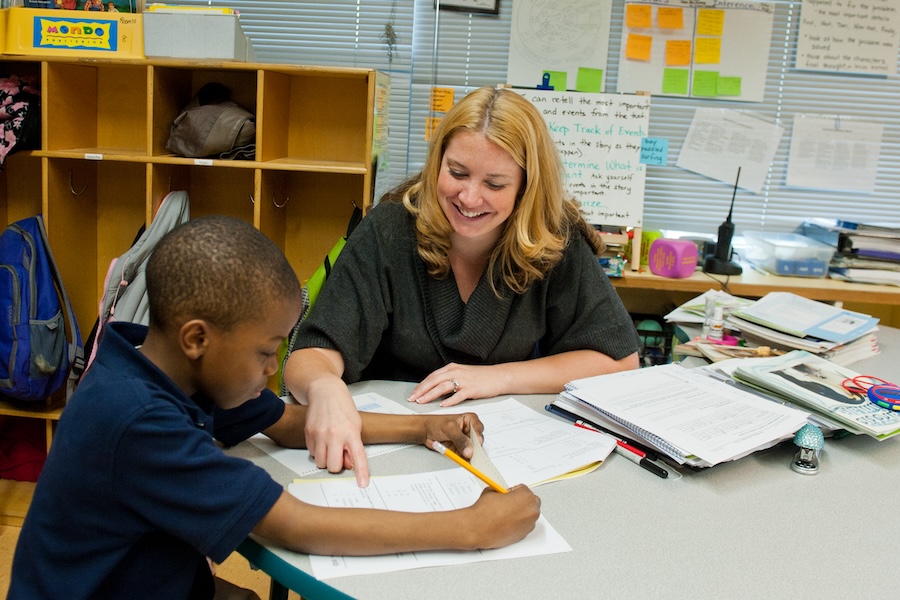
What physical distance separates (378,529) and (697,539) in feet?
1.36

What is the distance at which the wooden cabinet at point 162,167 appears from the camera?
8.36 feet

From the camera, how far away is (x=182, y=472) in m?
0.84

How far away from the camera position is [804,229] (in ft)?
10.4

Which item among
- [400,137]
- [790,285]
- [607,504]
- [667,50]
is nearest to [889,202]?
[790,285]

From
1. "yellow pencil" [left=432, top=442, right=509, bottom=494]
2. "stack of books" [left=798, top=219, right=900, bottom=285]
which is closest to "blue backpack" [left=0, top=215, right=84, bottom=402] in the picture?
"yellow pencil" [left=432, top=442, right=509, bottom=494]

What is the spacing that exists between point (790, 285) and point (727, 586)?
2120 mm

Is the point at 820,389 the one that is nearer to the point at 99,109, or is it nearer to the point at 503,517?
the point at 503,517

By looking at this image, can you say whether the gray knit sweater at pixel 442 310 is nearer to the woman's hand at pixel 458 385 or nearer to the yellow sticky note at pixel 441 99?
the woman's hand at pixel 458 385

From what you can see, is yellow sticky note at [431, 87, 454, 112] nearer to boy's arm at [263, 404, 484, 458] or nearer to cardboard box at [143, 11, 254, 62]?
cardboard box at [143, 11, 254, 62]

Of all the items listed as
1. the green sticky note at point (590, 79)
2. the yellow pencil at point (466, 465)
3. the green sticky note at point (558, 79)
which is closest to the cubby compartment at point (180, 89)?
the green sticky note at point (558, 79)

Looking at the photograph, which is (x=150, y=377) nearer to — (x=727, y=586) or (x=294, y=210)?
(x=727, y=586)

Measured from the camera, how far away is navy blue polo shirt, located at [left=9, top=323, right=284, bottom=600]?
0.83 meters

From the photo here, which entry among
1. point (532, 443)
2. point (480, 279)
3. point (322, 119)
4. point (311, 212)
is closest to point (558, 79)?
point (322, 119)

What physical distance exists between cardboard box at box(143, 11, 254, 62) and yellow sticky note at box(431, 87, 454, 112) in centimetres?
90
